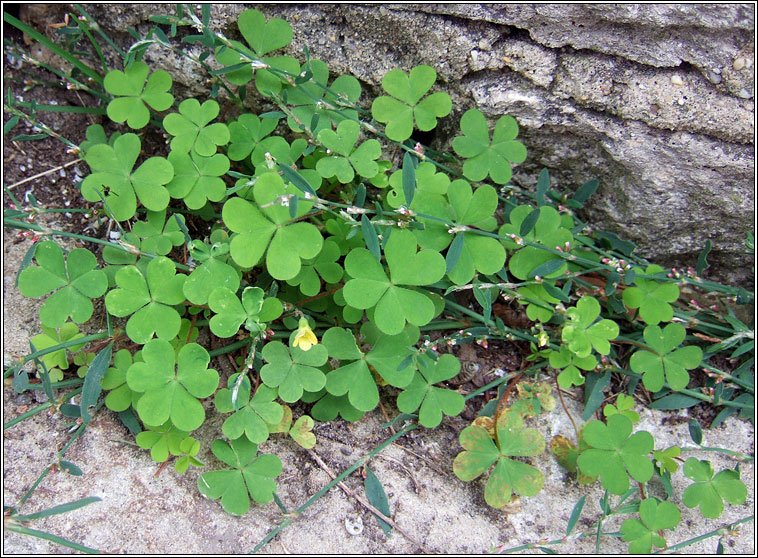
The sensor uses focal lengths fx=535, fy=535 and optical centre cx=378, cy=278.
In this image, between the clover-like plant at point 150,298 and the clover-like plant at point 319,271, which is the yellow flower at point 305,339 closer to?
the clover-like plant at point 319,271

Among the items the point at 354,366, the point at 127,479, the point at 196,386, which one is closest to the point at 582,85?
the point at 354,366

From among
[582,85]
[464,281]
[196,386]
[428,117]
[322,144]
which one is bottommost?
[196,386]

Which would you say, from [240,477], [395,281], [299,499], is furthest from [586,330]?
[240,477]

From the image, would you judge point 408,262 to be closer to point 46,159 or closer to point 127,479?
point 127,479

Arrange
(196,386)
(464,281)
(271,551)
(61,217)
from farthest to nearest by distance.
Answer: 1. (61,217)
2. (464,281)
3. (196,386)
4. (271,551)

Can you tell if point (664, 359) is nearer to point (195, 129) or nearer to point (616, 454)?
point (616, 454)

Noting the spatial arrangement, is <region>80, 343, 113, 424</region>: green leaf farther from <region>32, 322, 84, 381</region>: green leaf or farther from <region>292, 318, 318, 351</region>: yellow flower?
<region>292, 318, 318, 351</region>: yellow flower
